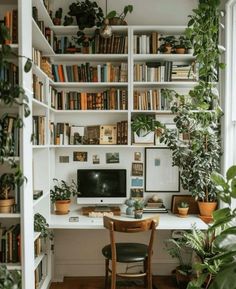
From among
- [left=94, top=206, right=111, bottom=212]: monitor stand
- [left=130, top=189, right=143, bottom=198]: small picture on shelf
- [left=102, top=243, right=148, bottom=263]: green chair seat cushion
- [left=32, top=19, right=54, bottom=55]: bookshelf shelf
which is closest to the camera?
[left=32, top=19, right=54, bottom=55]: bookshelf shelf

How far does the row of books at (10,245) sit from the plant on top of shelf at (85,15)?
2114mm

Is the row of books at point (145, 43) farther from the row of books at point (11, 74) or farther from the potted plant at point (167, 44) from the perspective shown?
the row of books at point (11, 74)

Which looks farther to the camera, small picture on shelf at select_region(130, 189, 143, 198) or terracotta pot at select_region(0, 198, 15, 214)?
small picture on shelf at select_region(130, 189, 143, 198)

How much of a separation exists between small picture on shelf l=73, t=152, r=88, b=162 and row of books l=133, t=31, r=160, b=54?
1.26 metres

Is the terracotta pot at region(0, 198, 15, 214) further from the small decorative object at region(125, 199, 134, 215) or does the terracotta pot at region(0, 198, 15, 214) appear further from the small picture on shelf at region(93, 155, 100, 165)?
the small picture on shelf at region(93, 155, 100, 165)

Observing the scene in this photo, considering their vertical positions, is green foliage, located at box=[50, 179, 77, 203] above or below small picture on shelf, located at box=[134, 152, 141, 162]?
below

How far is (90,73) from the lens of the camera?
3.34 m

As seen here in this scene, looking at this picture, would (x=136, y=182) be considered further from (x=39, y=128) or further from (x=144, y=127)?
(x=39, y=128)

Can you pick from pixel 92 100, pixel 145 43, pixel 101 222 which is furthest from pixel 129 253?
pixel 145 43

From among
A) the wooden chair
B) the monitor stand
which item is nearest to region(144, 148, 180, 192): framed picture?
the monitor stand

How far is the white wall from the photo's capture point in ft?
11.5

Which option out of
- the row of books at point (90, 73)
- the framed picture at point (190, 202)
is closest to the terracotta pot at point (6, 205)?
the row of books at point (90, 73)

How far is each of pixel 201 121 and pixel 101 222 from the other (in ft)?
4.64

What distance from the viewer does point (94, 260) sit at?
3.53 metres
